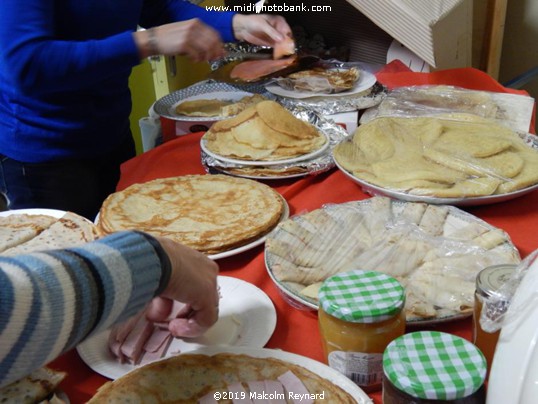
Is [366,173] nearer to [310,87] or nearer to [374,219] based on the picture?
[374,219]

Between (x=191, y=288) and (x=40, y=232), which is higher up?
(x=191, y=288)

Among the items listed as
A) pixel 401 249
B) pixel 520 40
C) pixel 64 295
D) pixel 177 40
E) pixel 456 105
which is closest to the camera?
pixel 64 295

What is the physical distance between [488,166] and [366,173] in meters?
0.28

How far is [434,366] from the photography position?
24.7 inches

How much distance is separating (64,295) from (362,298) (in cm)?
37

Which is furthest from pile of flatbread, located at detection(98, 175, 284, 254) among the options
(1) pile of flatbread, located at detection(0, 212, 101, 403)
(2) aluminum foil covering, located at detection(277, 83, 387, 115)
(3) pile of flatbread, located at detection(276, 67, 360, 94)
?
(3) pile of flatbread, located at detection(276, 67, 360, 94)

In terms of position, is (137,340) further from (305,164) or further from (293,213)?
(305,164)

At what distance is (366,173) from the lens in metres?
1.35

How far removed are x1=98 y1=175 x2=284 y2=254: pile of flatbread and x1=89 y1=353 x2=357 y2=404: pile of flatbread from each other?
348 millimetres

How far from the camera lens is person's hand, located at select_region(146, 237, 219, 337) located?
0.75 metres

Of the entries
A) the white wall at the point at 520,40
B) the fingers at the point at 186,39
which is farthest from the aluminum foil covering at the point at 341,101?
the white wall at the point at 520,40

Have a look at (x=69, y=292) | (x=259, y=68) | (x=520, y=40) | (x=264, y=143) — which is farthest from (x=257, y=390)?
(x=520, y=40)

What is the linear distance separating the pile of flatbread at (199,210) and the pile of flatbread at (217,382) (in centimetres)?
35

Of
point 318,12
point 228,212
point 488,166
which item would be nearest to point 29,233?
point 228,212
